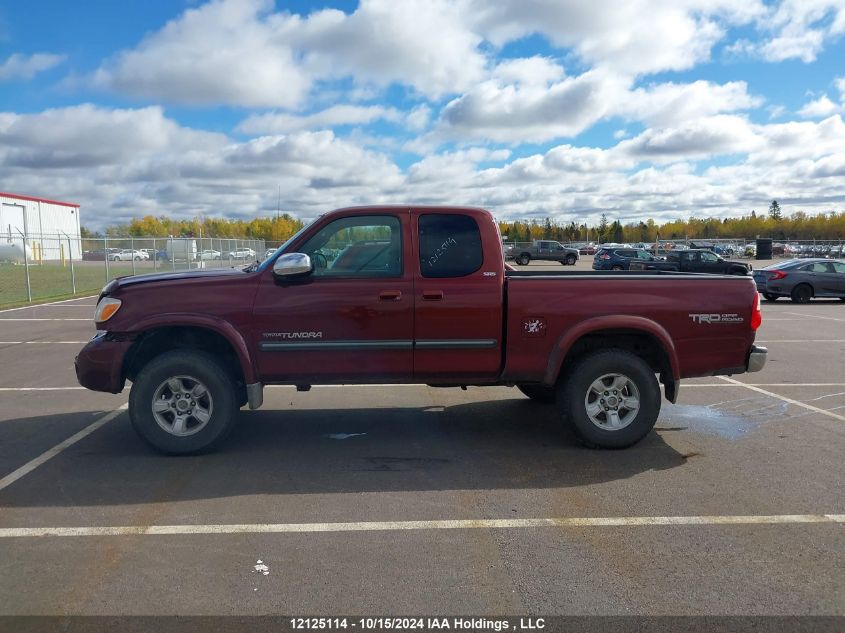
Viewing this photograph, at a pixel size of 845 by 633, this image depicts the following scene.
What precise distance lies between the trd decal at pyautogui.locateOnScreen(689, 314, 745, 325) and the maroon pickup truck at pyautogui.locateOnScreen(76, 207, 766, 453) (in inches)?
0.5

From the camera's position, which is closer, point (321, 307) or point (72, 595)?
point (72, 595)

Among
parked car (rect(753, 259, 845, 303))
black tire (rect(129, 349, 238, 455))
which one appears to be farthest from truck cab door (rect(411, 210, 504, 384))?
parked car (rect(753, 259, 845, 303))

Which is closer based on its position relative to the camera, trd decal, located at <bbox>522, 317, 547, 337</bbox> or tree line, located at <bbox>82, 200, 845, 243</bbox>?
trd decal, located at <bbox>522, 317, 547, 337</bbox>

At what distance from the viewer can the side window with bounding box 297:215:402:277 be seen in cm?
572

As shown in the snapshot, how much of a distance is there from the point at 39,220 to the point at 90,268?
1001 inches

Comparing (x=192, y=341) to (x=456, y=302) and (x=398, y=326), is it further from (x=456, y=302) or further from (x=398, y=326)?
(x=456, y=302)

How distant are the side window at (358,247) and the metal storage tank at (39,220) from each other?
4703 centimetres

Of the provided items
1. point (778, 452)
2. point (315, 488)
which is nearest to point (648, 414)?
point (778, 452)

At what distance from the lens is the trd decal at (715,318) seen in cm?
582

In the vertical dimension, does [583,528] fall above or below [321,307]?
below

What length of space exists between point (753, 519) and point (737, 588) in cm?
103

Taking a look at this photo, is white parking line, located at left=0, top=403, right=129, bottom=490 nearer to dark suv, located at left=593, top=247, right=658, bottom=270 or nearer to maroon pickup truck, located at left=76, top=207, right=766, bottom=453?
maroon pickup truck, located at left=76, top=207, right=766, bottom=453

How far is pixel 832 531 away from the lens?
422 cm

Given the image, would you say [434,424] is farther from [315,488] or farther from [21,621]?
[21,621]
